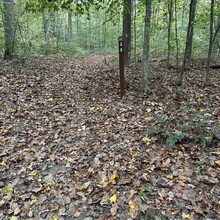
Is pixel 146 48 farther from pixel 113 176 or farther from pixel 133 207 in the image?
pixel 133 207

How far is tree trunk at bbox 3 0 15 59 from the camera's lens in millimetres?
9406

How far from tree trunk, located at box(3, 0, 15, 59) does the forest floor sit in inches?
146

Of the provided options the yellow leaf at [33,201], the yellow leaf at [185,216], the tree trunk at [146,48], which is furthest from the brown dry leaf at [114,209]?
the tree trunk at [146,48]

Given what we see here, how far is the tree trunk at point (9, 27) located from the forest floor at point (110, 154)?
370cm

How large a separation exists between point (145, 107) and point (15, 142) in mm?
3307

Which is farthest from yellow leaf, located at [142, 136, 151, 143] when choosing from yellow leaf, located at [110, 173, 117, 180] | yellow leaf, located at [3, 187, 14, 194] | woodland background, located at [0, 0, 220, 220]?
yellow leaf, located at [3, 187, 14, 194]

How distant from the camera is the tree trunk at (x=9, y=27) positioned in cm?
941

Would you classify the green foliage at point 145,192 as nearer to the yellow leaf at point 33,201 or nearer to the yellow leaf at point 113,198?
the yellow leaf at point 113,198

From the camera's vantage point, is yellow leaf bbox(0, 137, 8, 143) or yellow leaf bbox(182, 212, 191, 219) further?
yellow leaf bbox(0, 137, 8, 143)

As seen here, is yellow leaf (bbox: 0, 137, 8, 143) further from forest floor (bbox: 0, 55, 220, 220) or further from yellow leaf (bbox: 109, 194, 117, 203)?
yellow leaf (bbox: 109, 194, 117, 203)

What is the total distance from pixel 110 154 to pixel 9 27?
8.57 m

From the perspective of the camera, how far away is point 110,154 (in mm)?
3984

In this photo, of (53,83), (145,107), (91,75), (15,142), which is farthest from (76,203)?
(91,75)

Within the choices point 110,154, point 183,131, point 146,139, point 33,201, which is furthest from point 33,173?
point 183,131
